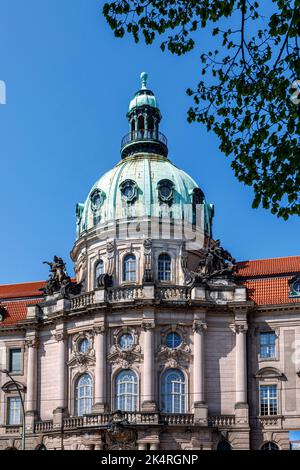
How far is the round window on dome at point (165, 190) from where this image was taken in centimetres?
6006

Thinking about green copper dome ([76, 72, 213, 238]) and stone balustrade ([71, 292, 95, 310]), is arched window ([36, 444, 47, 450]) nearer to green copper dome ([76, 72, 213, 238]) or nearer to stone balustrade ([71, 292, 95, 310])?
stone balustrade ([71, 292, 95, 310])

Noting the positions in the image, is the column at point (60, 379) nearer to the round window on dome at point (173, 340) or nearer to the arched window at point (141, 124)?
the round window on dome at point (173, 340)

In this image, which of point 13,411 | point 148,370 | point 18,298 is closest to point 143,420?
point 148,370

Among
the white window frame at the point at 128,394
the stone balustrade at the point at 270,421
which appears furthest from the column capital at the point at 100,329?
the stone balustrade at the point at 270,421

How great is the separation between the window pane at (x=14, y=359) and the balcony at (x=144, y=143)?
16602 mm

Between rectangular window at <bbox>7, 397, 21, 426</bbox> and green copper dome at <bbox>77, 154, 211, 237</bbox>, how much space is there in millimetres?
12401

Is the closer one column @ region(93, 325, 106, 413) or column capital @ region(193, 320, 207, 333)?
column @ region(93, 325, 106, 413)

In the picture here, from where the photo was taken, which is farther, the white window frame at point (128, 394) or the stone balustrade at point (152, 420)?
the white window frame at point (128, 394)

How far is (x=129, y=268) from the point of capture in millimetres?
57875

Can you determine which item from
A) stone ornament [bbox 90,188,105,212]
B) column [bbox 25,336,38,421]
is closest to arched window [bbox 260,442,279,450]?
column [bbox 25,336,38,421]

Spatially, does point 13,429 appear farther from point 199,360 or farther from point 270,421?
point 270,421

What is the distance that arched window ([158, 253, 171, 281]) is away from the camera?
57.9 m
